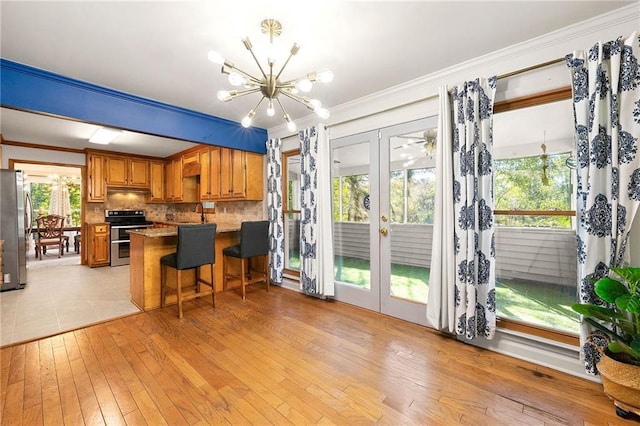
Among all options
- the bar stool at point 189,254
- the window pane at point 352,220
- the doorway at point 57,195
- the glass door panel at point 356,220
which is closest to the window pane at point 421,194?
the glass door panel at point 356,220

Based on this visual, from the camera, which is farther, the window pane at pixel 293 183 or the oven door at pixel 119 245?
the oven door at pixel 119 245

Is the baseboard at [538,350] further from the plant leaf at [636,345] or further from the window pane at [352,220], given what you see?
the window pane at [352,220]

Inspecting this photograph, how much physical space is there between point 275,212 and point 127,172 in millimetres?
4295

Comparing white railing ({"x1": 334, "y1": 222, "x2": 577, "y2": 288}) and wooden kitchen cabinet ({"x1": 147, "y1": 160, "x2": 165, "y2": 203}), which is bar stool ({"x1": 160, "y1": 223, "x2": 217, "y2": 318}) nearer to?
white railing ({"x1": 334, "y1": 222, "x2": 577, "y2": 288})

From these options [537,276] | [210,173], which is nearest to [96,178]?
[210,173]

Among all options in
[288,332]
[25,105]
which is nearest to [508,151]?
[288,332]

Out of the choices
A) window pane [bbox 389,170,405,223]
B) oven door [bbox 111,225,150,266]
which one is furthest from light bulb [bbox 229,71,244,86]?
oven door [bbox 111,225,150,266]

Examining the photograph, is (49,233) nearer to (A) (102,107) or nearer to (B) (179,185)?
(B) (179,185)

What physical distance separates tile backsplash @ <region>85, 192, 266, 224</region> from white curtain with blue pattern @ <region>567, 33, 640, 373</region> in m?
3.75

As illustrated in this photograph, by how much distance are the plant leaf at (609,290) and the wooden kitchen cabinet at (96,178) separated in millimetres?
7444

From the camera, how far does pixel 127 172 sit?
235 inches

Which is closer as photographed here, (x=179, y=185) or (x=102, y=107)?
(x=102, y=107)

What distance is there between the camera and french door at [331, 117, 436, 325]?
9.06 ft

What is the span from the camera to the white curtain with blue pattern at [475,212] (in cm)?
216
